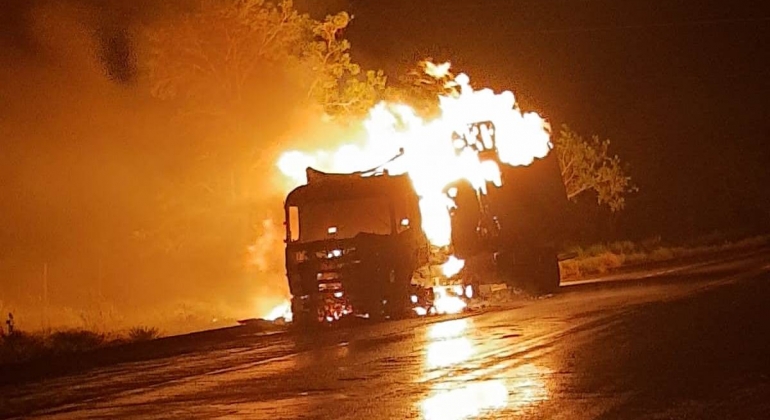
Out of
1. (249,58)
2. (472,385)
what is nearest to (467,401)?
(472,385)

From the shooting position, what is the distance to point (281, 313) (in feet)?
87.6

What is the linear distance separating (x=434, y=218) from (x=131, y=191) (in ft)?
42.0

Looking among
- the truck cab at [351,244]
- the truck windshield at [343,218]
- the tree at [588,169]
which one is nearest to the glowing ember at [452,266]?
the truck cab at [351,244]

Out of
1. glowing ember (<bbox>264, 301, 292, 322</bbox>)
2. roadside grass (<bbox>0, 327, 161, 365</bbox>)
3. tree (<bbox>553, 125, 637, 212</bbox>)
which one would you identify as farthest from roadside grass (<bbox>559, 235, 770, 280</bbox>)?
roadside grass (<bbox>0, 327, 161, 365</bbox>)

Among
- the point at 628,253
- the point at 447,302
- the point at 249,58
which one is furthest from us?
the point at 628,253

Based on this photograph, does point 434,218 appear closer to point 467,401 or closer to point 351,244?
point 351,244

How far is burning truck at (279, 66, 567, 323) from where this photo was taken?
22.1 meters

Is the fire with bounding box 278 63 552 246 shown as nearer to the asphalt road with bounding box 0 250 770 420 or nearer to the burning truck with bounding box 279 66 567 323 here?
the burning truck with bounding box 279 66 567 323

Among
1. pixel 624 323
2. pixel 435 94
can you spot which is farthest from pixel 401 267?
pixel 435 94

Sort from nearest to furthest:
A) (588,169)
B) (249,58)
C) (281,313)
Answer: (281,313) → (249,58) → (588,169)

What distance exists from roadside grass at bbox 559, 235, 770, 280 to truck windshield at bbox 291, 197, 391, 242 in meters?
9.98

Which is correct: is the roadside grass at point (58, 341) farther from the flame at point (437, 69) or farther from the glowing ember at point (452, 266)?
the flame at point (437, 69)

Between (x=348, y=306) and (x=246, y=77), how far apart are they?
11.0 metres

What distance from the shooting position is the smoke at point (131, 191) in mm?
31609
